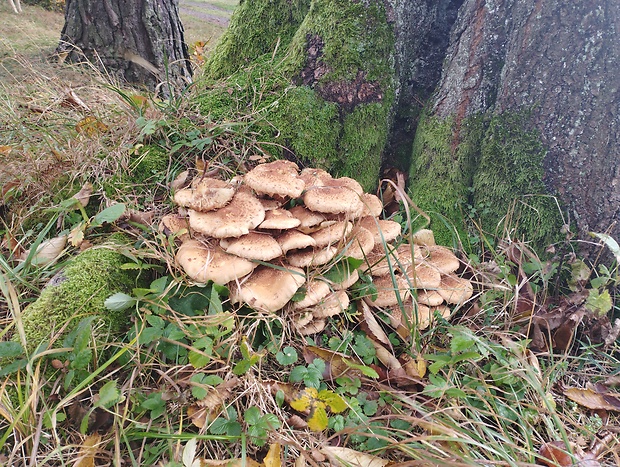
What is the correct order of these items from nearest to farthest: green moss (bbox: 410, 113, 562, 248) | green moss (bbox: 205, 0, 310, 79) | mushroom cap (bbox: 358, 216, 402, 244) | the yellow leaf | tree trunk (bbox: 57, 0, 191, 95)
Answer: the yellow leaf
mushroom cap (bbox: 358, 216, 402, 244)
green moss (bbox: 410, 113, 562, 248)
green moss (bbox: 205, 0, 310, 79)
tree trunk (bbox: 57, 0, 191, 95)

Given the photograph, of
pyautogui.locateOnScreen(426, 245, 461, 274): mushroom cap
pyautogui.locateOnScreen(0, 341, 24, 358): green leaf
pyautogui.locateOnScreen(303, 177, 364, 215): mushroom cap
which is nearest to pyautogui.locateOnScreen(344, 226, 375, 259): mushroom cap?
pyautogui.locateOnScreen(303, 177, 364, 215): mushroom cap

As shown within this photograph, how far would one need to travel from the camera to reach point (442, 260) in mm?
2568

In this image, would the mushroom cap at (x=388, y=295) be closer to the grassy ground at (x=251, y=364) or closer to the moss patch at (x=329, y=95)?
the grassy ground at (x=251, y=364)

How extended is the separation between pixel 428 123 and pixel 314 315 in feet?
6.48

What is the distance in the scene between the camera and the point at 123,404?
68.5 inches

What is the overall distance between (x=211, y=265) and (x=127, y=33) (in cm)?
446

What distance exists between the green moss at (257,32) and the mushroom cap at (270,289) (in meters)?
2.20

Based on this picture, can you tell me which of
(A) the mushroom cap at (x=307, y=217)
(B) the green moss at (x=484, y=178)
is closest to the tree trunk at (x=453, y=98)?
(B) the green moss at (x=484, y=178)

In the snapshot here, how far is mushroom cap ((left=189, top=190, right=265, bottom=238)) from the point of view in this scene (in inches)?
80.4

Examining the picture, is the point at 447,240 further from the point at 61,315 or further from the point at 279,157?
the point at 61,315

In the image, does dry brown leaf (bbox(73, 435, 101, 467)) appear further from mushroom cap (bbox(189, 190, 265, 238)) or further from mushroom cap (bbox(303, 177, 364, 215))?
mushroom cap (bbox(303, 177, 364, 215))

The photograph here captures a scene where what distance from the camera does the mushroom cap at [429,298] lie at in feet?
7.49

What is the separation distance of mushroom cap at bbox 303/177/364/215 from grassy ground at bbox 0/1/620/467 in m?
0.48

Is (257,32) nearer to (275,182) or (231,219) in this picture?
(275,182)
